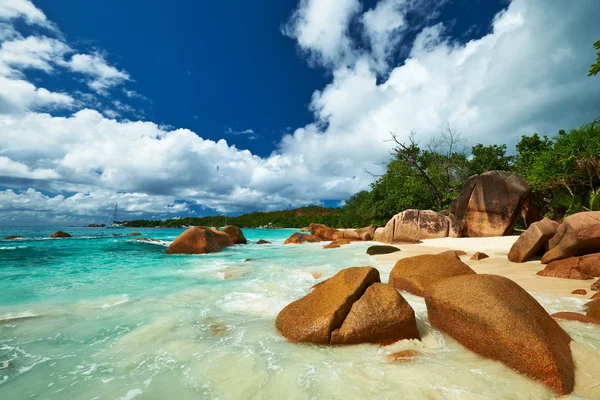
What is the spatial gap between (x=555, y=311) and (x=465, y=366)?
2.61 m

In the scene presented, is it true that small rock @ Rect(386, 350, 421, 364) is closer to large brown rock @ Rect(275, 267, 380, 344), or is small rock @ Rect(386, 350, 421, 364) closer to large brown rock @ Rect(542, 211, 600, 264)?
large brown rock @ Rect(275, 267, 380, 344)

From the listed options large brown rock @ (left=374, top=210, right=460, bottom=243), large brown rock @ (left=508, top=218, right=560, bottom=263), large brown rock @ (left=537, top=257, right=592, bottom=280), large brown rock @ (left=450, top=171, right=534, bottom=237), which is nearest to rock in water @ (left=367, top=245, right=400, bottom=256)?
large brown rock @ (left=374, top=210, right=460, bottom=243)

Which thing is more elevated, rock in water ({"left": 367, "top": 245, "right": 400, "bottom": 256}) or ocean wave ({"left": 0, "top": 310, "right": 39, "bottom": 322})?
rock in water ({"left": 367, "top": 245, "right": 400, "bottom": 256})

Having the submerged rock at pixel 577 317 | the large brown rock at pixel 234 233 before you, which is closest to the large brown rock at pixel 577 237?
the submerged rock at pixel 577 317

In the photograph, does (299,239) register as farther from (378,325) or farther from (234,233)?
(378,325)

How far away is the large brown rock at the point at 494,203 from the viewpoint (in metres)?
14.3

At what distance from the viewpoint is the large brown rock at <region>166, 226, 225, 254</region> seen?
15.9m

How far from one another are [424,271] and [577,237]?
431 cm

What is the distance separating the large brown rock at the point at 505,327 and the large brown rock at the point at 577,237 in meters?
5.05

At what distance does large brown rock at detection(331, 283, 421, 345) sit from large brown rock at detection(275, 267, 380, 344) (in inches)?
5.5

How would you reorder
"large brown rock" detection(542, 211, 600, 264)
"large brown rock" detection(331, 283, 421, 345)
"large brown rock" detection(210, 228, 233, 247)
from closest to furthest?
"large brown rock" detection(331, 283, 421, 345) < "large brown rock" detection(542, 211, 600, 264) < "large brown rock" detection(210, 228, 233, 247)

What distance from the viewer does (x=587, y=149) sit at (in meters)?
10.5

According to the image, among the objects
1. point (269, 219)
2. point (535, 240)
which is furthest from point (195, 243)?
point (269, 219)

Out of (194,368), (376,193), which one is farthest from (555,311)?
(376,193)
